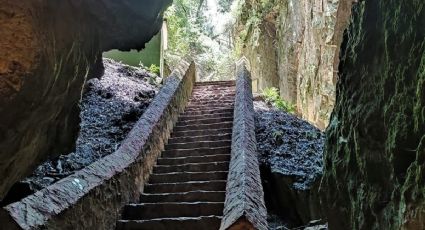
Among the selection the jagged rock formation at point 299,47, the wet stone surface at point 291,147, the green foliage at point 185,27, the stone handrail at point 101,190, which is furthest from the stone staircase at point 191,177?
the green foliage at point 185,27

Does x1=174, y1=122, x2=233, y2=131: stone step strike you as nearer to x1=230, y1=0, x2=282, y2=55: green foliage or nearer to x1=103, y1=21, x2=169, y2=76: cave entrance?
x1=103, y1=21, x2=169, y2=76: cave entrance

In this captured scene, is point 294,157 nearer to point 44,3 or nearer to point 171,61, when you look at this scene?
point 44,3

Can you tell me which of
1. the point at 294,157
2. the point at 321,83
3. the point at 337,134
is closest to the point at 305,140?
the point at 294,157

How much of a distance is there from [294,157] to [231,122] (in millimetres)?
1802

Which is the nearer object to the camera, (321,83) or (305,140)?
(305,140)

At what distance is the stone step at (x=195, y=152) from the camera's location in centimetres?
823

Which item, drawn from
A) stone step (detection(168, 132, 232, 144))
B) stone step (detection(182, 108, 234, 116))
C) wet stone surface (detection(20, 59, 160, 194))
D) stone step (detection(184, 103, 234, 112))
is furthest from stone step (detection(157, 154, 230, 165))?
stone step (detection(184, 103, 234, 112))

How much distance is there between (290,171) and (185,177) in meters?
1.77

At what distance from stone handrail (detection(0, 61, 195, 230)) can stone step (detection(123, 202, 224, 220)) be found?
19 cm

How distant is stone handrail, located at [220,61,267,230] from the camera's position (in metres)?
4.42

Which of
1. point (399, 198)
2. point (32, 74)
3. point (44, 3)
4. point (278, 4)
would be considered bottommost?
point (399, 198)

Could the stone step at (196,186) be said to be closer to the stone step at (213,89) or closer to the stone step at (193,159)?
the stone step at (193,159)

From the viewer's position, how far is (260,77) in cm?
1909

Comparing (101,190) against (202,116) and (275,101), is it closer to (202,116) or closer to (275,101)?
(202,116)
